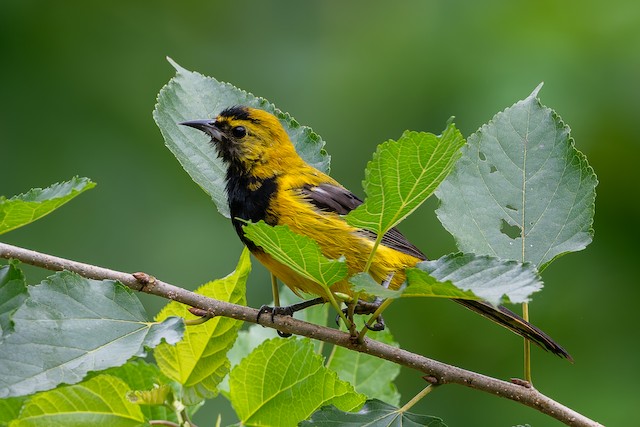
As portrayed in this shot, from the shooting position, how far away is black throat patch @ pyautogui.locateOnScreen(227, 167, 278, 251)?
3369 millimetres

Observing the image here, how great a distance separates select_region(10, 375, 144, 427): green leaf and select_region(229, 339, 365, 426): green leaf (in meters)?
0.28

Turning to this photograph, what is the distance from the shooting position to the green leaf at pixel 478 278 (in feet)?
6.08

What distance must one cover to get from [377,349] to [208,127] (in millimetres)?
1321

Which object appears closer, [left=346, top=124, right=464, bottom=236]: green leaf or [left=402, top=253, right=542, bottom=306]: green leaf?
[left=402, top=253, right=542, bottom=306]: green leaf

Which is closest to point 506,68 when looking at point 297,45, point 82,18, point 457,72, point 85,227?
point 457,72

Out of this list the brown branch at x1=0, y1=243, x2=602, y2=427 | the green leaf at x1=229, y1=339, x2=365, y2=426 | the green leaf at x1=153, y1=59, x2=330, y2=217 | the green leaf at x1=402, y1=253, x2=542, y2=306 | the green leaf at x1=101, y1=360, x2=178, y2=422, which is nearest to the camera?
the green leaf at x1=402, y1=253, x2=542, y2=306

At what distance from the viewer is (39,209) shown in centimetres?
215

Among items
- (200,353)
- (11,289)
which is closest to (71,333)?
(11,289)

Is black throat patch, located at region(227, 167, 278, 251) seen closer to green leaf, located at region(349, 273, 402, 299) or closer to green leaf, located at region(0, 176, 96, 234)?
green leaf, located at region(0, 176, 96, 234)

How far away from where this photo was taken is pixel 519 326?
288cm

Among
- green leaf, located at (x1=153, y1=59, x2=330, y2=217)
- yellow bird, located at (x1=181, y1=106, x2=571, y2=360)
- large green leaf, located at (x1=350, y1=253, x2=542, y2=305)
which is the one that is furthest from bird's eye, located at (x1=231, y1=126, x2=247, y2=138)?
large green leaf, located at (x1=350, y1=253, x2=542, y2=305)

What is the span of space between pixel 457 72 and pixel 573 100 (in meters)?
0.76

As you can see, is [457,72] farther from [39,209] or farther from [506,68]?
[39,209]

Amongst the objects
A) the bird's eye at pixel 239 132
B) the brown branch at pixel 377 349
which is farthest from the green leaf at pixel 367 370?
the bird's eye at pixel 239 132
